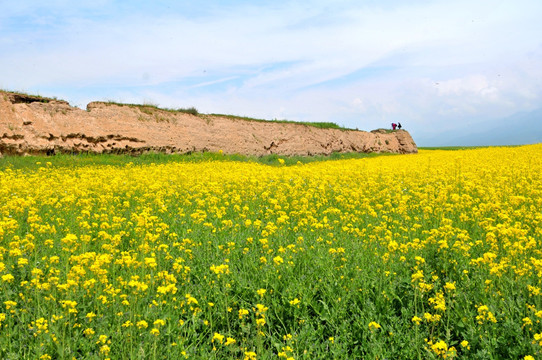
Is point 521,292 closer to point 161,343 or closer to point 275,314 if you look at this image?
point 275,314

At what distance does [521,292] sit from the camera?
12.5 ft

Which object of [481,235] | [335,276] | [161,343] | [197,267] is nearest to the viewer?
[161,343]

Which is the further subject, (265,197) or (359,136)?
(359,136)

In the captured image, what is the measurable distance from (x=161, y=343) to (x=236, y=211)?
435 cm

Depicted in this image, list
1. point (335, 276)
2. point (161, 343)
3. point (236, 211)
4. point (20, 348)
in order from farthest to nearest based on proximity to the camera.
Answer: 1. point (236, 211)
2. point (335, 276)
3. point (161, 343)
4. point (20, 348)

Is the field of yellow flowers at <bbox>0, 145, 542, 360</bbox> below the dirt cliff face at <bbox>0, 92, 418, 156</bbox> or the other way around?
below

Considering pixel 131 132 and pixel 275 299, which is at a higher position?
pixel 131 132

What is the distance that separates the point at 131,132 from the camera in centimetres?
2016

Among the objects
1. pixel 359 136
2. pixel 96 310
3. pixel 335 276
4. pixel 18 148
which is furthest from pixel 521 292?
pixel 359 136

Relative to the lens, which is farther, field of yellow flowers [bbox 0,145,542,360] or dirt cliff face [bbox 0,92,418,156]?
dirt cliff face [bbox 0,92,418,156]

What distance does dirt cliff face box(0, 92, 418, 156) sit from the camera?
17.2 meters

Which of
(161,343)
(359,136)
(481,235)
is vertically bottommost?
(161,343)

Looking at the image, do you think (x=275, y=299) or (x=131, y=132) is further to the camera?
(x=131, y=132)

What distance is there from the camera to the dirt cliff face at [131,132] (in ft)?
56.5
